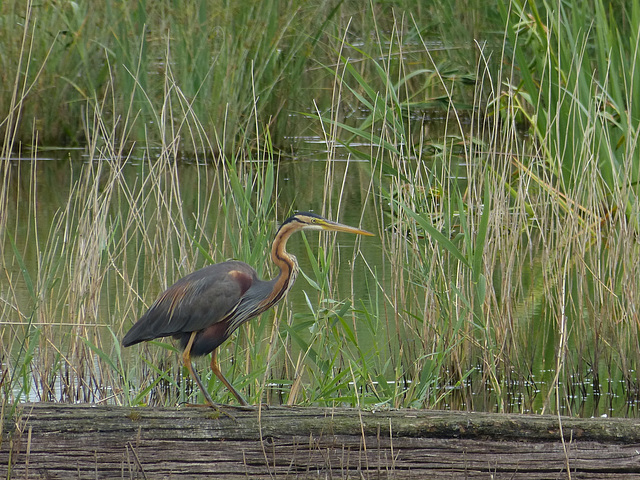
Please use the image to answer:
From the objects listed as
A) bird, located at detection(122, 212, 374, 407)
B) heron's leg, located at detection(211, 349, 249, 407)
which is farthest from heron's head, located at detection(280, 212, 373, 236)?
heron's leg, located at detection(211, 349, 249, 407)

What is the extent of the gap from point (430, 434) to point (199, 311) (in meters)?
0.74

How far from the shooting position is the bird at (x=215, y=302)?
113 inches

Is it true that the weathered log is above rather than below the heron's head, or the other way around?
below

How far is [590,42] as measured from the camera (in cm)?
856

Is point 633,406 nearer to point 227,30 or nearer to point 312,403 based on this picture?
point 312,403

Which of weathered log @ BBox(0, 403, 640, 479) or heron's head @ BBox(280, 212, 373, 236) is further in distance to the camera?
heron's head @ BBox(280, 212, 373, 236)

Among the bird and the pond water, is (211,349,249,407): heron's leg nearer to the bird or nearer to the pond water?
the bird

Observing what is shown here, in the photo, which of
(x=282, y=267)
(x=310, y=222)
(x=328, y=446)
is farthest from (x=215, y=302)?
(x=328, y=446)

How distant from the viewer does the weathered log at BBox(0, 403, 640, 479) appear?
244 cm

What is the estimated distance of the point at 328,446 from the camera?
8.14 feet

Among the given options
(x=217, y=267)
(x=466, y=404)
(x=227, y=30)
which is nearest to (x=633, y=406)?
(x=466, y=404)

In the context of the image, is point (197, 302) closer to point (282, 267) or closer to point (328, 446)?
point (282, 267)

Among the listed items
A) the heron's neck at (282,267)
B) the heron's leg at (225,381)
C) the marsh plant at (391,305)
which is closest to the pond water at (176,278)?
the marsh plant at (391,305)

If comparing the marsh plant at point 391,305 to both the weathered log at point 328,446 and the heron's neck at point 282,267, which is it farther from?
the weathered log at point 328,446
